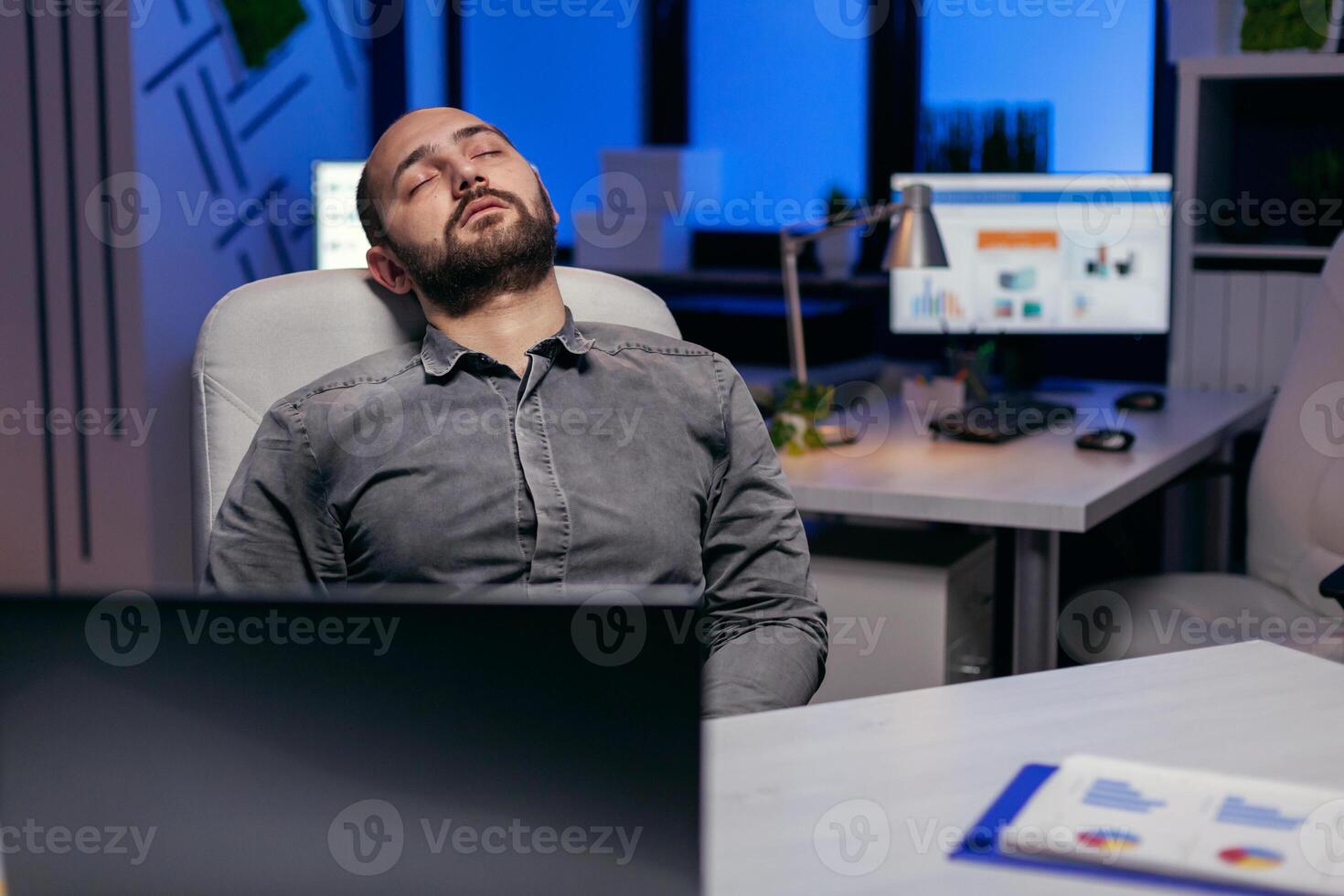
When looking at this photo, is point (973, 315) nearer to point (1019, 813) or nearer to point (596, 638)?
point (1019, 813)

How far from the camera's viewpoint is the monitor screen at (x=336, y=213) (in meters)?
3.80

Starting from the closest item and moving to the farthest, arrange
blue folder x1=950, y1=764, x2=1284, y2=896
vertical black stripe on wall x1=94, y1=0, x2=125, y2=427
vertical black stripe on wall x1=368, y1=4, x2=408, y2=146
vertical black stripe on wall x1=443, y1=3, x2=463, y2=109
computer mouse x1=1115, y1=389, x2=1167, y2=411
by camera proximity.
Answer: blue folder x1=950, y1=764, x2=1284, y2=896 < computer mouse x1=1115, y1=389, x2=1167, y2=411 < vertical black stripe on wall x1=94, y1=0, x2=125, y2=427 < vertical black stripe on wall x1=368, y1=4, x2=408, y2=146 < vertical black stripe on wall x1=443, y1=3, x2=463, y2=109

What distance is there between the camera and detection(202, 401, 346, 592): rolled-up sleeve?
156 cm

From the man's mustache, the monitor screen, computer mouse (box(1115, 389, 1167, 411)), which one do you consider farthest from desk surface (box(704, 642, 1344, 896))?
the monitor screen

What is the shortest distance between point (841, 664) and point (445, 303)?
1.09 m

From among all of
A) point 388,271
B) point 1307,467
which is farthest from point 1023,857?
point 1307,467

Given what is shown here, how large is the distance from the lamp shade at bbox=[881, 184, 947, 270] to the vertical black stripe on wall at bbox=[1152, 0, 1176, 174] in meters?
1.09

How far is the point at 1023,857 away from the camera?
94 cm

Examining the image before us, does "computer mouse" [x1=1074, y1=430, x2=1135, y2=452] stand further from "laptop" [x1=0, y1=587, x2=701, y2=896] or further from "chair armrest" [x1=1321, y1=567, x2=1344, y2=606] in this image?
"laptop" [x1=0, y1=587, x2=701, y2=896]

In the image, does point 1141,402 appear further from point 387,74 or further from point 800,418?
point 387,74

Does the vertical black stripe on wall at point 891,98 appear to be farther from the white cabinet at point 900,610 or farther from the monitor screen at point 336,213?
the white cabinet at point 900,610

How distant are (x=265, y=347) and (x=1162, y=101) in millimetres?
2633

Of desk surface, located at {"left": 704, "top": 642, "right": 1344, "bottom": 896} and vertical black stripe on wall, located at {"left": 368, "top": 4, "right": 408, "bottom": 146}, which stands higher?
vertical black stripe on wall, located at {"left": 368, "top": 4, "right": 408, "bottom": 146}

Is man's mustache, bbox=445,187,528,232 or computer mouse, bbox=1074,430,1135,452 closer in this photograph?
man's mustache, bbox=445,187,528,232
